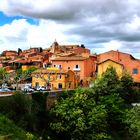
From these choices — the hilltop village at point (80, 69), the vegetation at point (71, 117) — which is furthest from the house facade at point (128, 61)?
the vegetation at point (71, 117)

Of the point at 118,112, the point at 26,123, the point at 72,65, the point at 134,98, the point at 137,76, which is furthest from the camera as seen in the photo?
the point at 72,65

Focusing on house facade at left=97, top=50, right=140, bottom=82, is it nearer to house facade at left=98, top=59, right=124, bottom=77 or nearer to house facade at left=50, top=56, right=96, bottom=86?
house facade at left=98, top=59, right=124, bottom=77

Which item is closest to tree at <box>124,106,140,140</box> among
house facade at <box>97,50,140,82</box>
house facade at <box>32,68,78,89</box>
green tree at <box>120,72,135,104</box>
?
green tree at <box>120,72,135,104</box>

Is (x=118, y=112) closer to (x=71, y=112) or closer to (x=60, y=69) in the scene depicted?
(x=71, y=112)

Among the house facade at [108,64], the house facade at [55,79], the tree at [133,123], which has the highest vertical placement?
the house facade at [108,64]

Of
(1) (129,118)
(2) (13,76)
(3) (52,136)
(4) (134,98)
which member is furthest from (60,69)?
(3) (52,136)

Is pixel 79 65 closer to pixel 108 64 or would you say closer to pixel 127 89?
pixel 108 64

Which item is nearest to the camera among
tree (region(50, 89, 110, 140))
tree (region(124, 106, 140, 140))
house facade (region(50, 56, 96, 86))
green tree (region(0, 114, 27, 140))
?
green tree (region(0, 114, 27, 140))

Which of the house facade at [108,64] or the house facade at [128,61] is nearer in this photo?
the house facade at [128,61]

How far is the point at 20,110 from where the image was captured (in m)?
33.3

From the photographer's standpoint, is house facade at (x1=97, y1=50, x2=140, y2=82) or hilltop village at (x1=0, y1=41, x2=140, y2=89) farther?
hilltop village at (x1=0, y1=41, x2=140, y2=89)

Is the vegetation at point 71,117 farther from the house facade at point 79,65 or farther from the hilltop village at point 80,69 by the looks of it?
the house facade at point 79,65

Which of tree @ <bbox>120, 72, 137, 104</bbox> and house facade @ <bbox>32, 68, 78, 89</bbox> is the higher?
house facade @ <bbox>32, 68, 78, 89</bbox>

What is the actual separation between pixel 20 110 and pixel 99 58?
4667 cm
